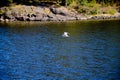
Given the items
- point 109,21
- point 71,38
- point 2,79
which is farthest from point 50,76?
point 109,21

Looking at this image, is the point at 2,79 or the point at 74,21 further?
the point at 74,21

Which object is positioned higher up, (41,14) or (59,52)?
(59,52)

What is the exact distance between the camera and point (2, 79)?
57.8 m

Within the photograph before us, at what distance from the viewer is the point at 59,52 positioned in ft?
253

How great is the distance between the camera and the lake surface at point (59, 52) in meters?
60.6

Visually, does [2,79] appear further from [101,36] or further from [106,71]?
[101,36]

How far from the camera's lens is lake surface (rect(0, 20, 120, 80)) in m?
60.6

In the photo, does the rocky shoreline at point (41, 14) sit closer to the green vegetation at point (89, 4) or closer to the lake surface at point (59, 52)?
the green vegetation at point (89, 4)

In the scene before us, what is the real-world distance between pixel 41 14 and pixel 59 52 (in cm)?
5330

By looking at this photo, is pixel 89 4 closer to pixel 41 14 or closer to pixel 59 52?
pixel 41 14

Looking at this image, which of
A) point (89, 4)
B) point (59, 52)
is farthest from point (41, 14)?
point (59, 52)

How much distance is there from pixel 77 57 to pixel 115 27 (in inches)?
1621

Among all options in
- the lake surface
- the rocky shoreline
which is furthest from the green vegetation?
the lake surface

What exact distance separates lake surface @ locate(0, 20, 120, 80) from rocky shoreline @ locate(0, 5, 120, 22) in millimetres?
10986
